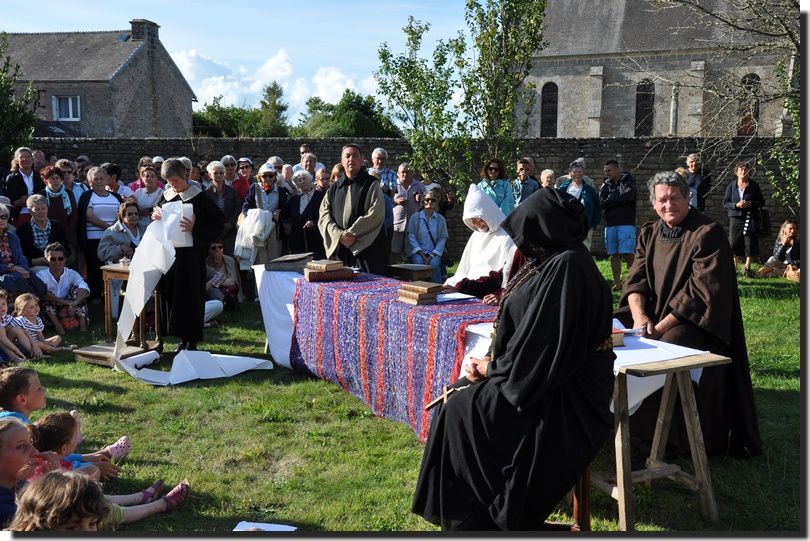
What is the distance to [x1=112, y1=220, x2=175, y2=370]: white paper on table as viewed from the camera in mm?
6750

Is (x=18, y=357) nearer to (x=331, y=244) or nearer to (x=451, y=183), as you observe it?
(x=331, y=244)

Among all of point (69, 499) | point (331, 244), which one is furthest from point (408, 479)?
point (331, 244)

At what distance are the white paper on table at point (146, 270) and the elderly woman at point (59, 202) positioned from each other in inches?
118

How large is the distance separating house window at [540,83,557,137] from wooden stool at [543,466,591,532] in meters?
32.7

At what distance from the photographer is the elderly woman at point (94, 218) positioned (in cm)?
944

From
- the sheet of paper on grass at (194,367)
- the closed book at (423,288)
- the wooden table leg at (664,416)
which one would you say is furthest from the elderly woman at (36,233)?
the wooden table leg at (664,416)

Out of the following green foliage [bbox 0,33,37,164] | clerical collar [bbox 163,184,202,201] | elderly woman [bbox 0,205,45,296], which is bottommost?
elderly woman [bbox 0,205,45,296]

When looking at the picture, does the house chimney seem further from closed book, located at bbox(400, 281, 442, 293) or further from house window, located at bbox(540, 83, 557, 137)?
closed book, located at bbox(400, 281, 442, 293)

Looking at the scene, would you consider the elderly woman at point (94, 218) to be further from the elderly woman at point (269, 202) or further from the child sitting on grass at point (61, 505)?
the child sitting on grass at point (61, 505)

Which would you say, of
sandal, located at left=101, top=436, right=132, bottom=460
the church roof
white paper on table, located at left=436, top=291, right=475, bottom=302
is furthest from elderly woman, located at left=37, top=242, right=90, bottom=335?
the church roof

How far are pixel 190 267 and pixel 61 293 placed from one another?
237cm

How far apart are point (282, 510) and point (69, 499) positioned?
5.53ft

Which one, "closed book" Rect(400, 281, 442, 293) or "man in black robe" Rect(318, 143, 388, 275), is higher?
"man in black robe" Rect(318, 143, 388, 275)

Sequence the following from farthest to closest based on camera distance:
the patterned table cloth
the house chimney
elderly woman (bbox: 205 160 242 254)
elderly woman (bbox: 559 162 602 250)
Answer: the house chimney → elderly woman (bbox: 559 162 602 250) → elderly woman (bbox: 205 160 242 254) → the patterned table cloth
